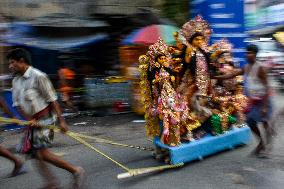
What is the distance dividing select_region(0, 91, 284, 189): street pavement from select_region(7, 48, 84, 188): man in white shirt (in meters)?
0.73

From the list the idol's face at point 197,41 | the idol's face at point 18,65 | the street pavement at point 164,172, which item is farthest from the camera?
the idol's face at point 197,41

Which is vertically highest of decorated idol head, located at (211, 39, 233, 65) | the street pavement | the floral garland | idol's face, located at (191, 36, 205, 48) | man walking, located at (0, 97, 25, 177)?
idol's face, located at (191, 36, 205, 48)

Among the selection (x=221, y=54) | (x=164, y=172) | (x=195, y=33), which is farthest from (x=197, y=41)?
(x=164, y=172)

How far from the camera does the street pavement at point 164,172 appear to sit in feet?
16.7

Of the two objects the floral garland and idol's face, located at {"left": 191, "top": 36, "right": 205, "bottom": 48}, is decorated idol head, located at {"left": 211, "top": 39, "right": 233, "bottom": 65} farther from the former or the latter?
the floral garland

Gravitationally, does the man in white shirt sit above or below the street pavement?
above

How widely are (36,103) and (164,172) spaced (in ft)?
6.31

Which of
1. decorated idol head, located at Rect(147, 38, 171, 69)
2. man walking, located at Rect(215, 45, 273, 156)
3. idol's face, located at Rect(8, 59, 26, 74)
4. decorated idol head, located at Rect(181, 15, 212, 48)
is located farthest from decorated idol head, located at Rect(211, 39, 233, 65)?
idol's face, located at Rect(8, 59, 26, 74)

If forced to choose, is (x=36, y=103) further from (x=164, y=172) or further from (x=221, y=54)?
(x=221, y=54)

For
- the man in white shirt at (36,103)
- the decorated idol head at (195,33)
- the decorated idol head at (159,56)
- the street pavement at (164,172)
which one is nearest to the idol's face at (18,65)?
the man in white shirt at (36,103)

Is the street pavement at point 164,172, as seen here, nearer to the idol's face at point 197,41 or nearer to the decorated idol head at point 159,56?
the decorated idol head at point 159,56

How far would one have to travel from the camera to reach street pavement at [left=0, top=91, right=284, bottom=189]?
5.09 metres

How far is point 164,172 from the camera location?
18.0 ft

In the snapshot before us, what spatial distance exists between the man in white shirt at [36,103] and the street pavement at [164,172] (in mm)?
726
